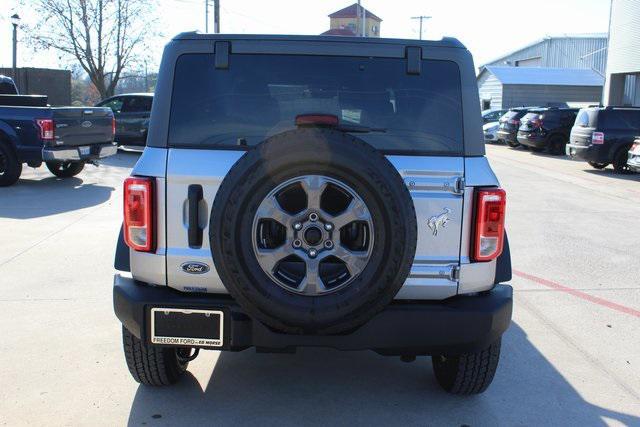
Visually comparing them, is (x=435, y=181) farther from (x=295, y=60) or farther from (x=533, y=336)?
(x=533, y=336)

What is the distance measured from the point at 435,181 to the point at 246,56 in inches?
44.8

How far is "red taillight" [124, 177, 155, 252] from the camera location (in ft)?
10.9

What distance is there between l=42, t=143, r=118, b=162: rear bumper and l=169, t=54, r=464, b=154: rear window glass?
9.37 meters

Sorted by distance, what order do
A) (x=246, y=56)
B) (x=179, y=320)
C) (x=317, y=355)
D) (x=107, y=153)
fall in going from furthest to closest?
1. (x=107, y=153)
2. (x=317, y=355)
3. (x=246, y=56)
4. (x=179, y=320)

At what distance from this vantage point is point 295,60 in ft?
11.5

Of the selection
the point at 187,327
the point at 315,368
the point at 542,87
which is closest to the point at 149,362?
the point at 187,327

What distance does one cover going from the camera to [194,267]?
3.36 meters

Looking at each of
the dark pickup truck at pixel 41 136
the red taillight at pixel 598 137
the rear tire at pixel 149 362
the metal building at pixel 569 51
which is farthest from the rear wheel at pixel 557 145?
the metal building at pixel 569 51

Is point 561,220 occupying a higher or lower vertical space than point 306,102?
lower

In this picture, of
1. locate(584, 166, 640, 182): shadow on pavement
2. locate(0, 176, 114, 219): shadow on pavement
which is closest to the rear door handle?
locate(0, 176, 114, 219): shadow on pavement

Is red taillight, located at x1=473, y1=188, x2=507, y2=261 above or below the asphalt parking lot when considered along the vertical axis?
above

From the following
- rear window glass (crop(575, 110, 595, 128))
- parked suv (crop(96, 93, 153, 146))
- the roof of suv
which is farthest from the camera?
parked suv (crop(96, 93, 153, 146))

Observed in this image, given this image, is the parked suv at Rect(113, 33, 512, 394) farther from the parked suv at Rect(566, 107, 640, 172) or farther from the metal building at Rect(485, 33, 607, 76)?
the metal building at Rect(485, 33, 607, 76)

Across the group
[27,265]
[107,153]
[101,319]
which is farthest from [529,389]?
[107,153]
